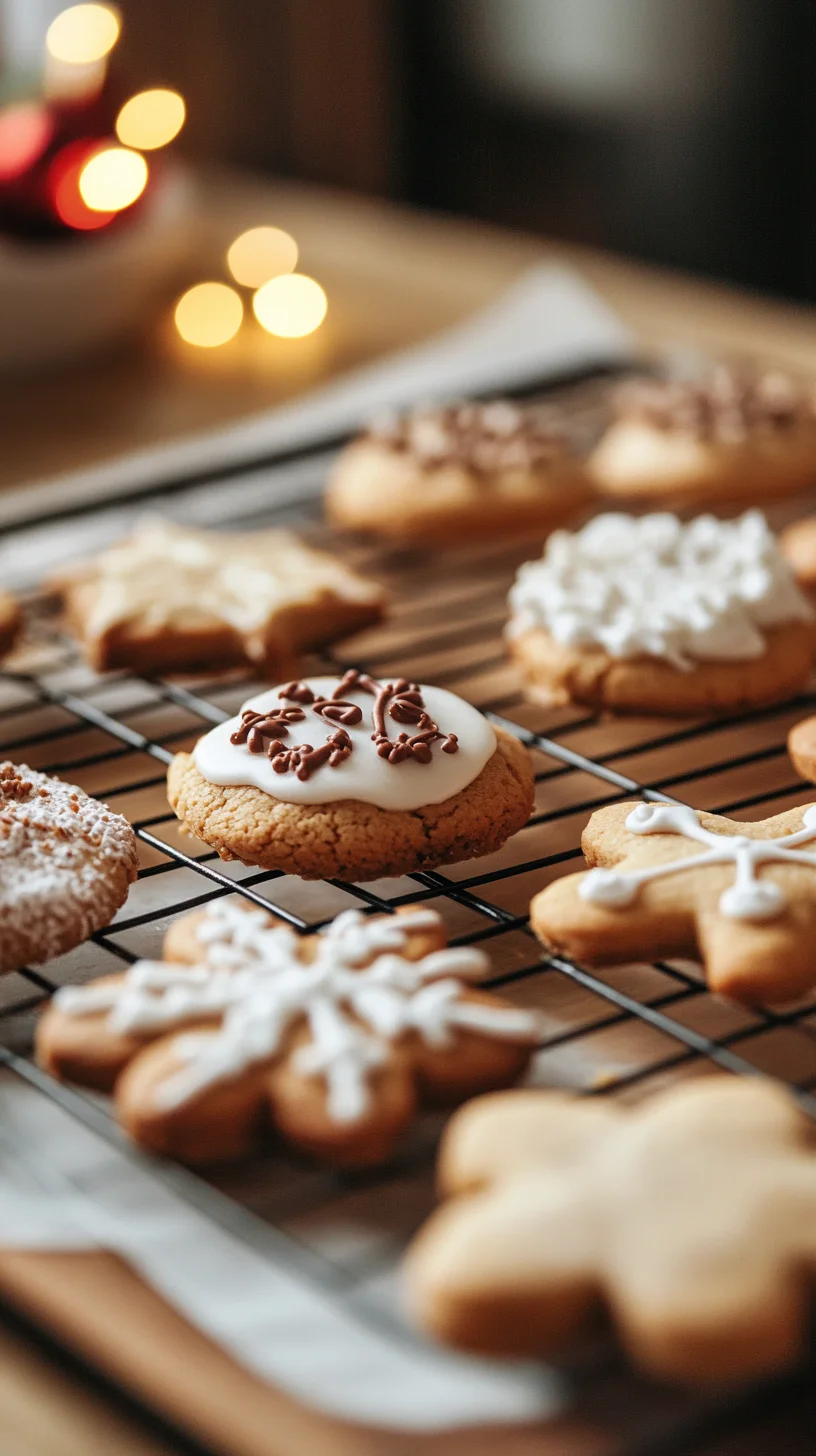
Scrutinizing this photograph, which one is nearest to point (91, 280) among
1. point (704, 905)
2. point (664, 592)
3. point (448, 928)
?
point (664, 592)

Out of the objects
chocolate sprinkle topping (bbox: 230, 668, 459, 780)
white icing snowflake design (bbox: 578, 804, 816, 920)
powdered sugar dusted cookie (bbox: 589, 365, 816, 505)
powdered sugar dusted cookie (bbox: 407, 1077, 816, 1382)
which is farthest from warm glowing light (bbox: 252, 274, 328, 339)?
powdered sugar dusted cookie (bbox: 407, 1077, 816, 1382)

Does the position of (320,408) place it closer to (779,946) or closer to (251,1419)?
(779,946)

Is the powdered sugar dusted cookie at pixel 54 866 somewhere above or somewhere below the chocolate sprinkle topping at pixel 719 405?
below

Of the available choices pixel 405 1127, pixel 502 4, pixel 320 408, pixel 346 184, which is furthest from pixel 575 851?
pixel 346 184

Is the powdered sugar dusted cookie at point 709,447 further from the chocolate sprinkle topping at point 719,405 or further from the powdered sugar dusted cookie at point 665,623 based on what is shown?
the powdered sugar dusted cookie at point 665,623

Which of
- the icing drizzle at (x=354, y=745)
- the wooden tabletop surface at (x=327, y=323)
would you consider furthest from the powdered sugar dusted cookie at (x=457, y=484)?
the icing drizzle at (x=354, y=745)

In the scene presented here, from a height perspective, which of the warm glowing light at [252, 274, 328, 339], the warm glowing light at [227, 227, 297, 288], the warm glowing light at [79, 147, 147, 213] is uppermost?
the warm glowing light at [79, 147, 147, 213]

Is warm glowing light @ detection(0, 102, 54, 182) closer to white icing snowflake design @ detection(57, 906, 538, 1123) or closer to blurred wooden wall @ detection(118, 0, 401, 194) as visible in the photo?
blurred wooden wall @ detection(118, 0, 401, 194)
